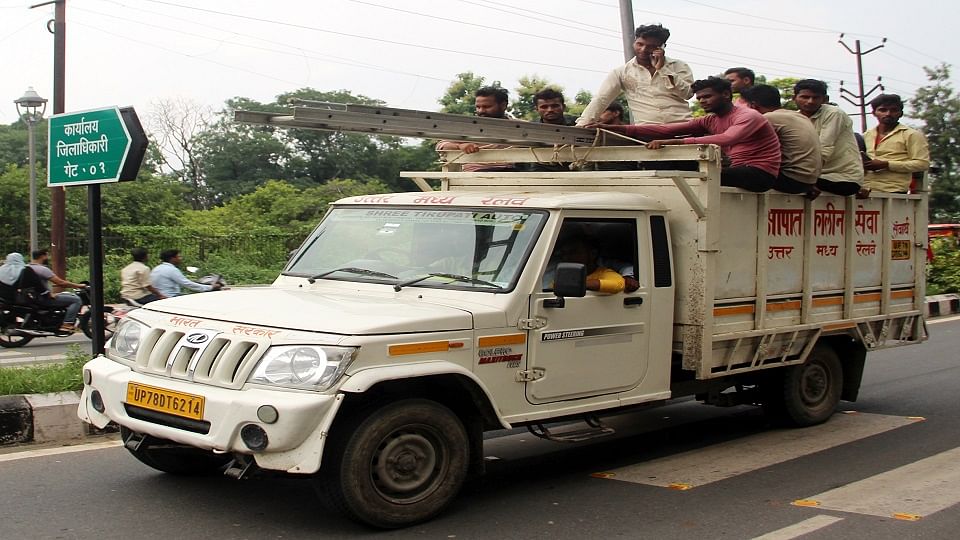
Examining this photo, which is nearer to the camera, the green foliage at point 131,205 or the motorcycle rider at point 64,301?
the motorcycle rider at point 64,301

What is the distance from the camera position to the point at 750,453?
7020mm

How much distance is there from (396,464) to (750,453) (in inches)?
120

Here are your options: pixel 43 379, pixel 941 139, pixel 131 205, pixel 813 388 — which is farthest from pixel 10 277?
pixel 941 139

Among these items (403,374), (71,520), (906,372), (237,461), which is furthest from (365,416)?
(906,372)

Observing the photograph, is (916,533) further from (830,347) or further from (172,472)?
(172,472)

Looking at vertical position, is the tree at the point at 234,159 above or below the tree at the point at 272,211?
above

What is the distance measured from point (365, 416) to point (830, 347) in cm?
457

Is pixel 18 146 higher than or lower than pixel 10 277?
higher

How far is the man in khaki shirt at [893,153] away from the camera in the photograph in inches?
341

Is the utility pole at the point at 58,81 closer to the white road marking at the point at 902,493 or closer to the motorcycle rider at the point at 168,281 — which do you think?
the motorcycle rider at the point at 168,281

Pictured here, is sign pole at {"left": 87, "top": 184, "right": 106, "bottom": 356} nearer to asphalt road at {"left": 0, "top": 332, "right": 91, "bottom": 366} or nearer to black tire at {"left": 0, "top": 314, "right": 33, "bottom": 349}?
asphalt road at {"left": 0, "top": 332, "right": 91, "bottom": 366}

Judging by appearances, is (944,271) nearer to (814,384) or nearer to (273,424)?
(814,384)

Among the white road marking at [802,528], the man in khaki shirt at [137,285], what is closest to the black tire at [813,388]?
the white road marking at [802,528]

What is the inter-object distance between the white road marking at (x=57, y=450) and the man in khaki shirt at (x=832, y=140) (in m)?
5.43
